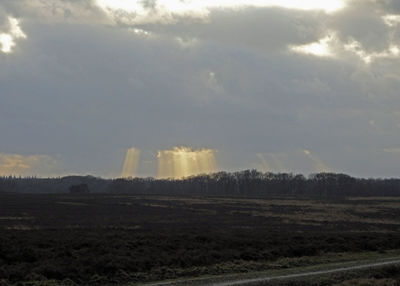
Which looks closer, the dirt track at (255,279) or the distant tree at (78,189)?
the dirt track at (255,279)

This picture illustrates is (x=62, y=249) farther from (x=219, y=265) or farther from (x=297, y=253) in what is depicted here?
(x=297, y=253)

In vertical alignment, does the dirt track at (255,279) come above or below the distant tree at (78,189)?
below

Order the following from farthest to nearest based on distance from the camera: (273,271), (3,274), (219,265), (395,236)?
1. (395,236)
2. (219,265)
3. (273,271)
4. (3,274)

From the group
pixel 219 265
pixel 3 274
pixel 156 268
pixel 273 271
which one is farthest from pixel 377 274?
pixel 3 274

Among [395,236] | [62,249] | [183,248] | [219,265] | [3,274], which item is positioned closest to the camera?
[3,274]

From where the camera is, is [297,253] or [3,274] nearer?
[3,274]

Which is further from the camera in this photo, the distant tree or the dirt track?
the distant tree

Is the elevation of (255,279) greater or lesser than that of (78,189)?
lesser

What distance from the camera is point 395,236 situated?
43.2 meters

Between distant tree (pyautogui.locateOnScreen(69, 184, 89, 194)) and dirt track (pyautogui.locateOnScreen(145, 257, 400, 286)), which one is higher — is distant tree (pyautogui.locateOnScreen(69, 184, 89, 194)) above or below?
above

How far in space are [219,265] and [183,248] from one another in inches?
222

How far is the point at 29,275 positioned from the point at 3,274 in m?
1.06

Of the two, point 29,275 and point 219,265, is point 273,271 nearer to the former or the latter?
point 219,265

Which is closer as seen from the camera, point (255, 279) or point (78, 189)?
point (255, 279)
